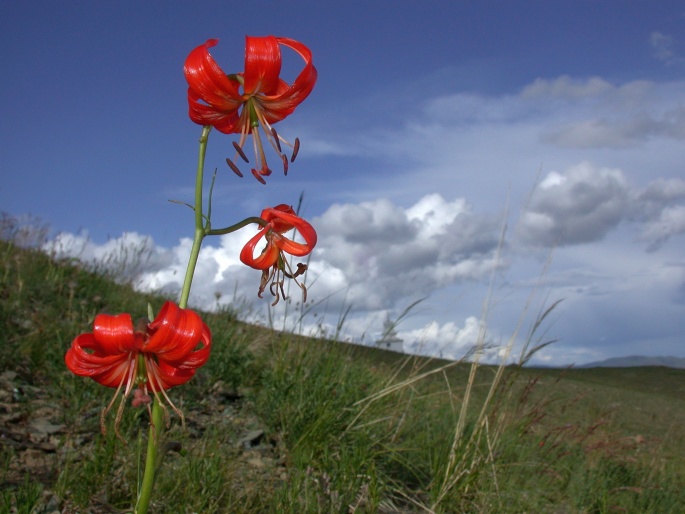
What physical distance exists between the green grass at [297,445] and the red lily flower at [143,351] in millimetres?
401

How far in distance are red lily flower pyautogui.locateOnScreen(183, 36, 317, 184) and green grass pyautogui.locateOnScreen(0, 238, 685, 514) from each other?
2.89 feet

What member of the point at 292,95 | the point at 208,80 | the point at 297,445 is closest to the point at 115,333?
the point at 208,80

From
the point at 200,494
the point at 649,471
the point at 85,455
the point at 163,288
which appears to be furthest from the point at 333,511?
the point at 163,288

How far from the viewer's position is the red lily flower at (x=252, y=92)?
150cm

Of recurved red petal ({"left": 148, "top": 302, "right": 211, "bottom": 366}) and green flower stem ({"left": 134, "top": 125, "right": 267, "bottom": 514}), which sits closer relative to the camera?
recurved red petal ({"left": 148, "top": 302, "right": 211, "bottom": 366})

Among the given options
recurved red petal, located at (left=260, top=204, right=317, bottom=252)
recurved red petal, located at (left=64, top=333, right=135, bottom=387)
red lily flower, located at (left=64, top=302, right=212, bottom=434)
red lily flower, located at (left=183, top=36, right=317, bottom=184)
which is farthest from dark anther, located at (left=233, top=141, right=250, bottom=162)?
recurved red petal, located at (left=64, top=333, right=135, bottom=387)

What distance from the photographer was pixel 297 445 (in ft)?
9.74

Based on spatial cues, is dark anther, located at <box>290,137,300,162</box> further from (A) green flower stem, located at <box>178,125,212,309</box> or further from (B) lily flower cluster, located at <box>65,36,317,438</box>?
(A) green flower stem, located at <box>178,125,212,309</box>

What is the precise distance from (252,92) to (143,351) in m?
0.66

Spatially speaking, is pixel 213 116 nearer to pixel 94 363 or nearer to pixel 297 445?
pixel 94 363

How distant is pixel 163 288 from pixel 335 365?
137 inches

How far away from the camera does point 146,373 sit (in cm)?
150

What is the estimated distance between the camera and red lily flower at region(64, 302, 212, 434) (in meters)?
1.38

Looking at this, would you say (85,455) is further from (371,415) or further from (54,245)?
(54,245)
